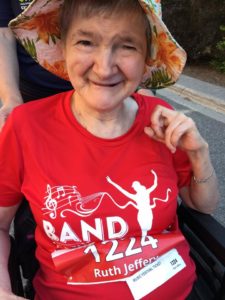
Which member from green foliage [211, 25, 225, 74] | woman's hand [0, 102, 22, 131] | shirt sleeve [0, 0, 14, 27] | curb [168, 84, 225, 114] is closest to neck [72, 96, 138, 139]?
woman's hand [0, 102, 22, 131]

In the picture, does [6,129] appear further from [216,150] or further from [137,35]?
[216,150]

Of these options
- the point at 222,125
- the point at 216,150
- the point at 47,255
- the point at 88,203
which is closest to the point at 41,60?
the point at 88,203

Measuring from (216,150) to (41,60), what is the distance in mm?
2787

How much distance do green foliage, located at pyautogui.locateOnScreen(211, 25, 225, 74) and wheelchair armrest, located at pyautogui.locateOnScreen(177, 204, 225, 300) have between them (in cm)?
536

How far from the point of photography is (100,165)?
1366 mm

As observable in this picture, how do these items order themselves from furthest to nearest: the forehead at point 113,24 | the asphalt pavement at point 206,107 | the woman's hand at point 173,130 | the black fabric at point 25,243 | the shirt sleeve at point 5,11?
the asphalt pavement at point 206,107, the shirt sleeve at point 5,11, the black fabric at point 25,243, the woman's hand at point 173,130, the forehead at point 113,24

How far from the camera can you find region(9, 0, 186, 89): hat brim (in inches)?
52.6

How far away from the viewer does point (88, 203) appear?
131 cm

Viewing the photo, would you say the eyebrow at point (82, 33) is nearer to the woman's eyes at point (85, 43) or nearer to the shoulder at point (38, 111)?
the woman's eyes at point (85, 43)

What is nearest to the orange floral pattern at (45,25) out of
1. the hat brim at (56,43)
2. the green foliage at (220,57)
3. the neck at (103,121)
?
the hat brim at (56,43)

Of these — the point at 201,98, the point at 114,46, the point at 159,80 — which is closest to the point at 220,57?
the point at 201,98

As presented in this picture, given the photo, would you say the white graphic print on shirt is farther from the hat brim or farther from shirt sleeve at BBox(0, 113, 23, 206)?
the hat brim

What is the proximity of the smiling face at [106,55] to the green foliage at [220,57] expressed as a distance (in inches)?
217

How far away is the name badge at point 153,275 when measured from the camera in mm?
1342
